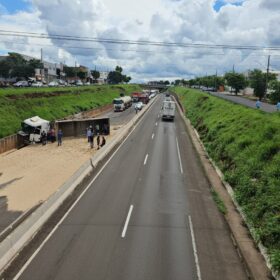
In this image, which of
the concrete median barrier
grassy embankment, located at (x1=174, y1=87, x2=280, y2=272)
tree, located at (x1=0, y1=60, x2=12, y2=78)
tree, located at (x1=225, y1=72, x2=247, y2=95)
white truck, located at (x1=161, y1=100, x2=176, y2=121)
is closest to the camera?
the concrete median barrier

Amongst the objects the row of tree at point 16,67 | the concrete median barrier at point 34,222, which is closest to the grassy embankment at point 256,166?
the concrete median barrier at point 34,222

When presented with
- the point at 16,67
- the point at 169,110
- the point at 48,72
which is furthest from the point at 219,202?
the point at 48,72

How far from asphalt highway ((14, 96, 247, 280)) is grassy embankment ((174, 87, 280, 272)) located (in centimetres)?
152

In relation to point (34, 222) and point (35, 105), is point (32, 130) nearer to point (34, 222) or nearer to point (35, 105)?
point (35, 105)

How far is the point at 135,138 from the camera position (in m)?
42.2

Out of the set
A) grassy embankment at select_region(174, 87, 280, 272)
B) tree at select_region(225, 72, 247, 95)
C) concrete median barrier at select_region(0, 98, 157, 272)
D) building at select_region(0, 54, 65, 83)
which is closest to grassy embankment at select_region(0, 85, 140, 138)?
concrete median barrier at select_region(0, 98, 157, 272)

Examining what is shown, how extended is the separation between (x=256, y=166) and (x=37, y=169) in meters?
17.6

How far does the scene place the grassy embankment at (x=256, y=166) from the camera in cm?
1465

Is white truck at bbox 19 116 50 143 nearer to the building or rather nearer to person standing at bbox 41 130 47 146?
person standing at bbox 41 130 47 146

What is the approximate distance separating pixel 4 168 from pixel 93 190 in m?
12.6

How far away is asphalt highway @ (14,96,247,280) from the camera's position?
12133 millimetres

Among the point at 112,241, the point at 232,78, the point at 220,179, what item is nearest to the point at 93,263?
the point at 112,241

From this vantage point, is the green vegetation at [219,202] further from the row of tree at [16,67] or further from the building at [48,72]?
the building at [48,72]

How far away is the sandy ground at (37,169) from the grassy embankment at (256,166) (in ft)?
38.1
